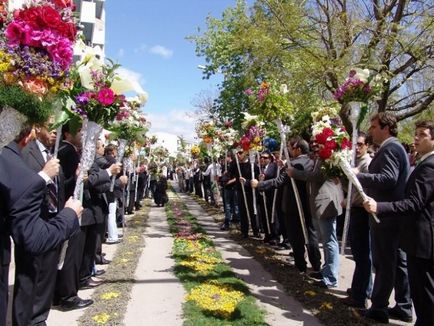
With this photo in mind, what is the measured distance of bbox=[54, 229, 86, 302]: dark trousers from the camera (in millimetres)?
5199

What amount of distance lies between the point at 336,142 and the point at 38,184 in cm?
347

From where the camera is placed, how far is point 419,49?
9.77m

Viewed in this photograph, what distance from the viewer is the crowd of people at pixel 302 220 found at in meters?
2.70

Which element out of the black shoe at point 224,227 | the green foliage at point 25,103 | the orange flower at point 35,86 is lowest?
the black shoe at point 224,227

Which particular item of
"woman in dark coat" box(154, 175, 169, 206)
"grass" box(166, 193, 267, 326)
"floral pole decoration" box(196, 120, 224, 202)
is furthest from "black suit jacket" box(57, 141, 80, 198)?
"woman in dark coat" box(154, 175, 169, 206)

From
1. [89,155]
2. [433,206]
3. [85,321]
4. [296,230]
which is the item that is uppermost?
[89,155]

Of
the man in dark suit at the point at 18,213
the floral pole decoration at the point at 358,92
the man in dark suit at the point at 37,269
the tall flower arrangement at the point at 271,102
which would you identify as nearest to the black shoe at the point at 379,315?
the floral pole decoration at the point at 358,92

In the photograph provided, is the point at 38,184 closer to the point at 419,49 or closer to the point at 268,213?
the point at 268,213

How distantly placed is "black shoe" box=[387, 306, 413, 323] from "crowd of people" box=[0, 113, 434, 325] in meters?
0.01

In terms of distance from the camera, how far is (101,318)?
4918 millimetres

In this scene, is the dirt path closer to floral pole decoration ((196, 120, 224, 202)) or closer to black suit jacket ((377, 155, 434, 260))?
black suit jacket ((377, 155, 434, 260))

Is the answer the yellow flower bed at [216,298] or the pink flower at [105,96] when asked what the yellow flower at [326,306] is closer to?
the yellow flower bed at [216,298]

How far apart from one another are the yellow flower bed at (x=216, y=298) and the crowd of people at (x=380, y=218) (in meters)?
1.40

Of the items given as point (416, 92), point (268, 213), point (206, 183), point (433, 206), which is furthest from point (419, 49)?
point (206, 183)
